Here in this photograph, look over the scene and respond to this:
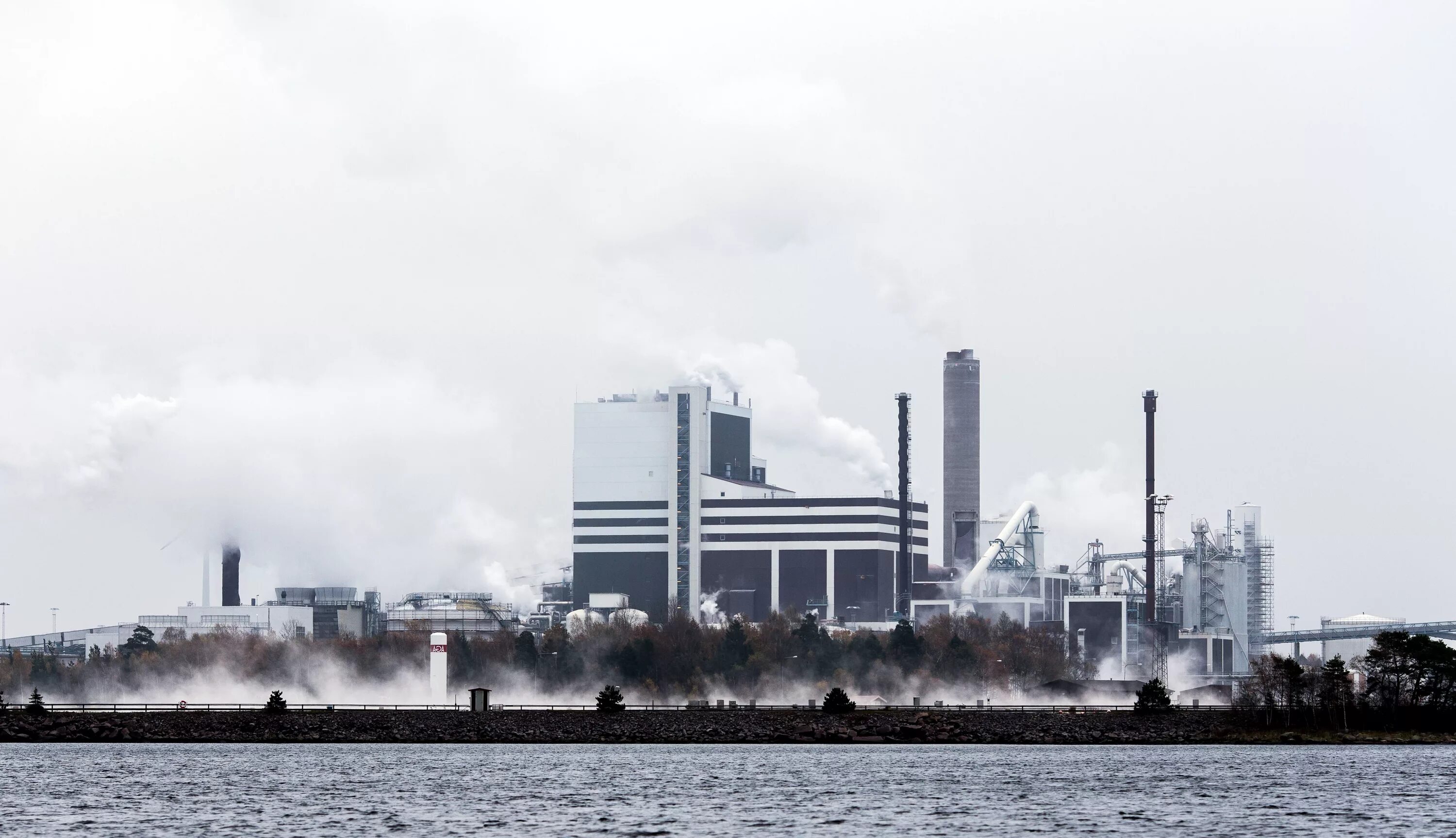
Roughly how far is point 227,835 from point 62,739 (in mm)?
71237

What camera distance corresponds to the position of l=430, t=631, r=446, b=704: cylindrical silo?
182 meters

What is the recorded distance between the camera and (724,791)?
100m

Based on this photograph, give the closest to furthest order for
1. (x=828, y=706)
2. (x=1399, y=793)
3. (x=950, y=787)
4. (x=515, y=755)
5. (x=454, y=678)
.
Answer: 1. (x=1399, y=793)
2. (x=950, y=787)
3. (x=515, y=755)
4. (x=828, y=706)
5. (x=454, y=678)

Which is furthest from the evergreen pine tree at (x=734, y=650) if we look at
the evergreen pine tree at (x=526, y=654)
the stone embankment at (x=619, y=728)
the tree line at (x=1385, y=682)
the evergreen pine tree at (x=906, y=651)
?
the tree line at (x=1385, y=682)

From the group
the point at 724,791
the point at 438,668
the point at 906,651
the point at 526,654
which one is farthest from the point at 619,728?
the point at 906,651

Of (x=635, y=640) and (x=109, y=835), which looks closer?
(x=109, y=835)

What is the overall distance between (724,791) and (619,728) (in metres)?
51.0

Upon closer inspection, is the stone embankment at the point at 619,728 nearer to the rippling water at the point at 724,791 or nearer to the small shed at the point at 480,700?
the small shed at the point at 480,700

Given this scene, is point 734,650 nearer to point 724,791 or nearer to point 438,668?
point 438,668

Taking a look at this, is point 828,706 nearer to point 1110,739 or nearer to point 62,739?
point 1110,739

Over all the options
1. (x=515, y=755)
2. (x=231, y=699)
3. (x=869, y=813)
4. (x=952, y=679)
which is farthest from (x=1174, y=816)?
(x=231, y=699)

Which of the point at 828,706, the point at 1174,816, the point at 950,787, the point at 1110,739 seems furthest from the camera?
the point at 828,706

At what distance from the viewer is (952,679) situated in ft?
641

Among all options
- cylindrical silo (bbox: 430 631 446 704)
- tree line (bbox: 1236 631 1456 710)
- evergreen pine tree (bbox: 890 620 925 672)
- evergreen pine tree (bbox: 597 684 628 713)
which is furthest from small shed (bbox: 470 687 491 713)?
tree line (bbox: 1236 631 1456 710)
